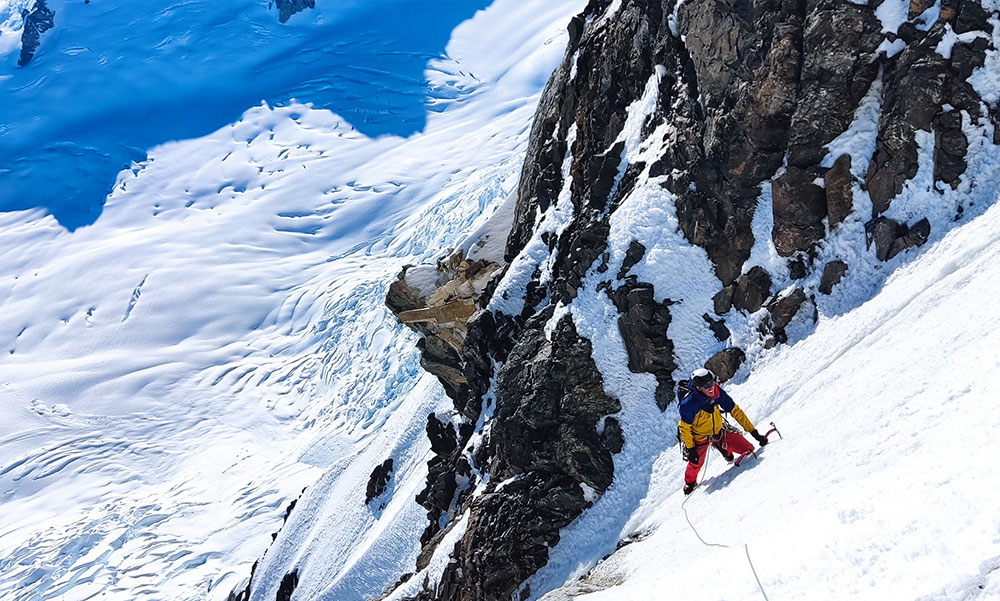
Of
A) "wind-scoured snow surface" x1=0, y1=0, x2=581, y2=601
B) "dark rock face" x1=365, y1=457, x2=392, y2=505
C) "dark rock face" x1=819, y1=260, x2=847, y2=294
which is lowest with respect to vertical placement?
"wind-scoured snow surface" x1=0, y1=0, x2=581, y2=601

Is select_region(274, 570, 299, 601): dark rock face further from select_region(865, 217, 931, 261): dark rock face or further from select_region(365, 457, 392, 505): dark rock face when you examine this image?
select_region(865, 217, 931, 261): dark rock face

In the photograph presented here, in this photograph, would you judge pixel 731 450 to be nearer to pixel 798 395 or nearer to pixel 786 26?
pixel 798 395

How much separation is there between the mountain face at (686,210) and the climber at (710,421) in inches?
150

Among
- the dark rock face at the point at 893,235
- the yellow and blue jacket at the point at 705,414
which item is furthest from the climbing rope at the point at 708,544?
the dark rock face at the point at 893,235

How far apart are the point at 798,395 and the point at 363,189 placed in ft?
618

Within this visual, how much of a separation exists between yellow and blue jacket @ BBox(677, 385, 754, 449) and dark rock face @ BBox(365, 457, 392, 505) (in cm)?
3065

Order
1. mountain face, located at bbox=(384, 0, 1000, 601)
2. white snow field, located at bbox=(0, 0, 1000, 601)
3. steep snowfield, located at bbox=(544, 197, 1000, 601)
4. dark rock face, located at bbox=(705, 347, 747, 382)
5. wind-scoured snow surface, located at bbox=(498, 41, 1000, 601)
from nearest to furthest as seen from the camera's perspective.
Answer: steep snowfield, located at bbox=(544, 197, 1000, 601) < wind-scoured snow surface, located at bbox=(498, 41, 1000, 601) < white snow field, located at bbox=(0, 0, 1000, 601) < mountain face, located at bbox=(384, 0, 1000, 601) < dark rock face, located at bbox=(705, 347, 747, 382)

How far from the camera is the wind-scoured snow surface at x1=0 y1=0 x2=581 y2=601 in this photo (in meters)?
48.7

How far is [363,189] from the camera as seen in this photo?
19412 cm

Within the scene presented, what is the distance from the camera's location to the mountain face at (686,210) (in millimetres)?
13688

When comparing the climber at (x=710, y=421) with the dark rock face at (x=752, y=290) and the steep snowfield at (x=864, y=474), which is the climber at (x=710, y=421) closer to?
the steep snowfield at (x=864, y=474)

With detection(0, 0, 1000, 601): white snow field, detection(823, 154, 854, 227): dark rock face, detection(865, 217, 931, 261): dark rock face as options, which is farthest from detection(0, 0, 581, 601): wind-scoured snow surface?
detection(865, 217, 931, 261): dark rock face

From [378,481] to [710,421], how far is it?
31.7m

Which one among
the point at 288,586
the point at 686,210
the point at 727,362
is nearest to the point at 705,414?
the point at 727,362
